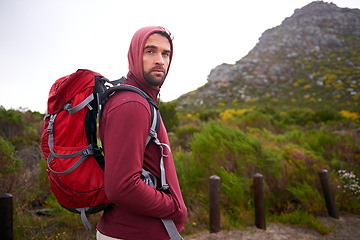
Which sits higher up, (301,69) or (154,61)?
(301,69)

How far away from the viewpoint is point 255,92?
4234 centimetres

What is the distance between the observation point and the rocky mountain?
124 feet

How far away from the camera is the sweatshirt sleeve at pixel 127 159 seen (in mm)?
1069

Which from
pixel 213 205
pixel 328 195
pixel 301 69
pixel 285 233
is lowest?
pixel 285 233

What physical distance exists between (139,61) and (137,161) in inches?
25.0

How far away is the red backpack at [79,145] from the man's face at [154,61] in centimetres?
21

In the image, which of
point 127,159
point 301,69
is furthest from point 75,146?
point 301,69

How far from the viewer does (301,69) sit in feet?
155

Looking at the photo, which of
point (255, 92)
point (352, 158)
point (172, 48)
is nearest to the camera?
point (172, 48)

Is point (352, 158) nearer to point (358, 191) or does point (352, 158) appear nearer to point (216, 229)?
point (358, 191)

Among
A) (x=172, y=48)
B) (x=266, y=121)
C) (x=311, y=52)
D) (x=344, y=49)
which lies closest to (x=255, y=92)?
(x=311, y=52)

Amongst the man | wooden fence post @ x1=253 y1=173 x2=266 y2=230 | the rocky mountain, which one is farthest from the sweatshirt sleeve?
the rocky mountain

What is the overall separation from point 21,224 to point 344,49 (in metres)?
62.6

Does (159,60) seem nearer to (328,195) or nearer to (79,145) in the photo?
(79,145)
